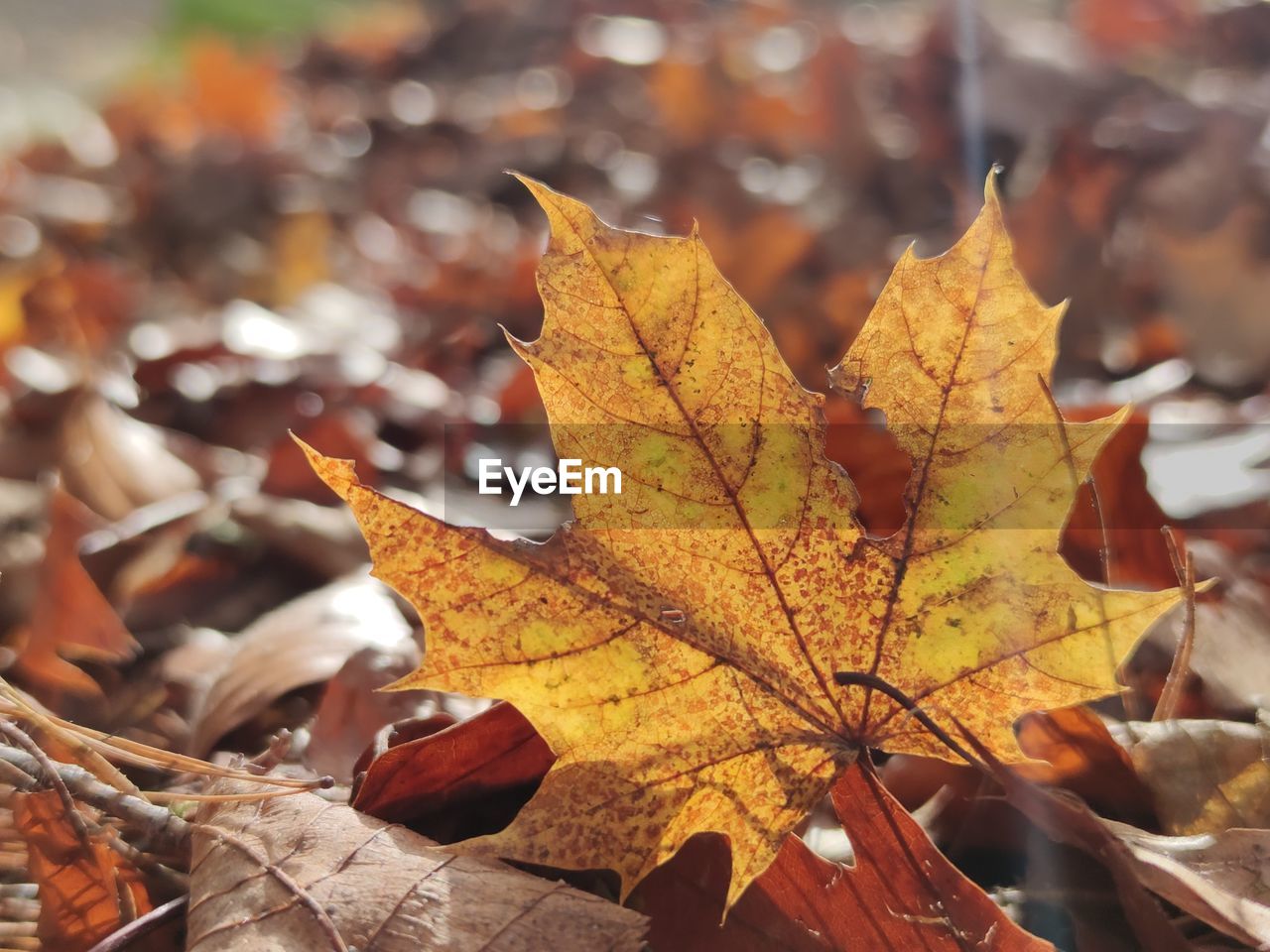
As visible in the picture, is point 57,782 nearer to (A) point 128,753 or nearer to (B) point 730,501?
(A) point 128,753

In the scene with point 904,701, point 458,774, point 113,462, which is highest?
point 904,701

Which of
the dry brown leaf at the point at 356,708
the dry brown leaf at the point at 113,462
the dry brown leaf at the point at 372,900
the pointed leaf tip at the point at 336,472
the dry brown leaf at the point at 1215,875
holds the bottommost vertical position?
the dry brown leaf at the point at 113,462

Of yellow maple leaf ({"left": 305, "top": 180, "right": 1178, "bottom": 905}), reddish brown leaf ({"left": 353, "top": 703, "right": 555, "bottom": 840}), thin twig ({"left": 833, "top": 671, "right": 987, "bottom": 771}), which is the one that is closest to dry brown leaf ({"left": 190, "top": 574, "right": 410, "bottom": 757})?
reddish brown leaf ({"left": 353, "top": 703, "right": 555, "bottom": 840})

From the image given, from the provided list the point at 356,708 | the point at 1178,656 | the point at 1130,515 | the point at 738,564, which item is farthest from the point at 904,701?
the point at 1130,515

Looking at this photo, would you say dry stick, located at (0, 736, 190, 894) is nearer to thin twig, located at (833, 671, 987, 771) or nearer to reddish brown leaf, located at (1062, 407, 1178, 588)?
thin twig, located at (833, 671, 987, 771)

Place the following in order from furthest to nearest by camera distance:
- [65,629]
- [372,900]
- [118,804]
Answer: [65,629] → [118,804] → [372,900]

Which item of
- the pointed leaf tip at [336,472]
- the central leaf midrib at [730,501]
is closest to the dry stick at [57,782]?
the pointed leaf tip at [336,472]

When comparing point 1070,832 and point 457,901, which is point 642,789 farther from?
point 1070,832

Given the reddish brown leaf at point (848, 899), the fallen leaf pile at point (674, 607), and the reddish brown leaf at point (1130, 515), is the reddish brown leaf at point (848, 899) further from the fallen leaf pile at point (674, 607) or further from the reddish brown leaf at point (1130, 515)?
the reddish brown leaf at point (1130, 515)
